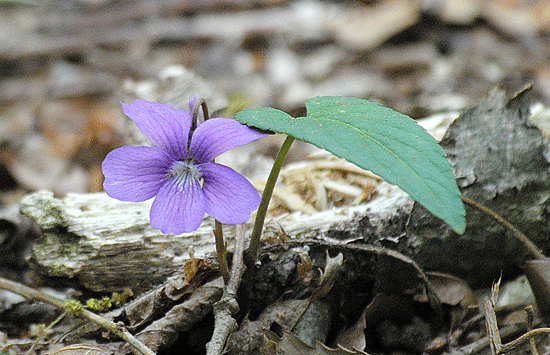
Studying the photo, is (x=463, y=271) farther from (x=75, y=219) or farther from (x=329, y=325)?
(x=75, y=219)

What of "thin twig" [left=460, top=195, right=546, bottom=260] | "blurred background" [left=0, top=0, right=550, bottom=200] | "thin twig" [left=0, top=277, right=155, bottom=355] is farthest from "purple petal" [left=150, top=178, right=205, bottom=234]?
"blurred background" [left=0, top=0, right=550, bottom=200]

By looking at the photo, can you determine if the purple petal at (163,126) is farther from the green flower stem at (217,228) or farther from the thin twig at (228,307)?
the thin twig at (228,307)

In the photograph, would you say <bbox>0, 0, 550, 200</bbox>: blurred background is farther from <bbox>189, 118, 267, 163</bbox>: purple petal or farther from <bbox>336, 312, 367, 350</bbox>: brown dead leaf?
<bbox>189, 118, 267, 163</bbox>: purple petal

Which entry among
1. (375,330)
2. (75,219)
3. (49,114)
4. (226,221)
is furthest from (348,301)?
(49,114)

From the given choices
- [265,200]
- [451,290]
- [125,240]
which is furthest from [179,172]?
[451,290]

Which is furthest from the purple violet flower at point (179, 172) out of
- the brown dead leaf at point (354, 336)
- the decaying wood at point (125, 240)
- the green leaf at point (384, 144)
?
the brown dead leaf at point (354, 336)

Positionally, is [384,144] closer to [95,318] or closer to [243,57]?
[95,318]
